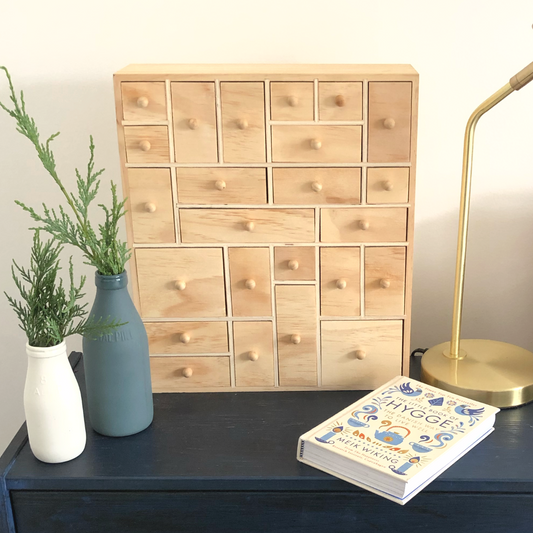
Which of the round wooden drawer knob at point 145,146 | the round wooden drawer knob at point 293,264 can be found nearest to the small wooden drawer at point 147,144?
the round wooden drawer knob at point 145,146

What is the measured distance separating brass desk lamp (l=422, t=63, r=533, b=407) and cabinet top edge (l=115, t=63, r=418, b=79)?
0.15 metres

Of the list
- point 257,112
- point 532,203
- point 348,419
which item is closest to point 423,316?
point 532,203

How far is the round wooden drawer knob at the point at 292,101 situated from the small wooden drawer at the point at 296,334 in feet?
0.91

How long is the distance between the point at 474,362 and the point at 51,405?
665 millimetres

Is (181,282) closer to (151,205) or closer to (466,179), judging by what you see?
(151,205)

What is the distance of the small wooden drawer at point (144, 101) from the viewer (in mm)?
931

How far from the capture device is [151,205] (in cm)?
97

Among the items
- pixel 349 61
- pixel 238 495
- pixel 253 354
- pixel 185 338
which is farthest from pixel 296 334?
pixel 349 61

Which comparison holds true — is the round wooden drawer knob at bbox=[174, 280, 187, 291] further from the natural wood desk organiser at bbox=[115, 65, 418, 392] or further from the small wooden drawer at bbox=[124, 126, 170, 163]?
→ the small wooden drawer at bbox=[124, 126, 170, 163]

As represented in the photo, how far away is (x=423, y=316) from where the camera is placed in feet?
4.13

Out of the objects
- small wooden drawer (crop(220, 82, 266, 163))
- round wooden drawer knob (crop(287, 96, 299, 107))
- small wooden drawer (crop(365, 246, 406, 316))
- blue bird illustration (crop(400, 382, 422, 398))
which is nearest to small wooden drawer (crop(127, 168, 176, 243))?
small wooden drawer (crop(220, 82, 266, 163))

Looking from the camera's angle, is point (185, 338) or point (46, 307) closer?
point (46, 307)

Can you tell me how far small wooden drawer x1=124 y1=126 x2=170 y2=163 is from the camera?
95 centimetres

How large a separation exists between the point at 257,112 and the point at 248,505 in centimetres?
55
